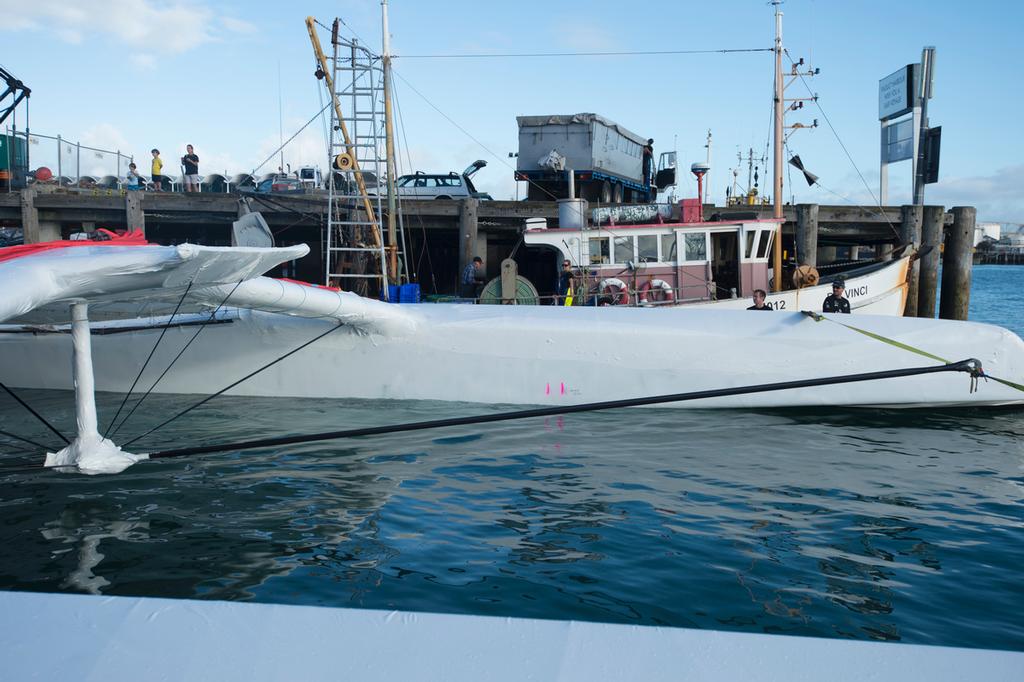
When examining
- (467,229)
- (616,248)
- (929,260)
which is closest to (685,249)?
(616,248)

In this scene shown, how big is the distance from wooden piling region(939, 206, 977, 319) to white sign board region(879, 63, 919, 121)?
37.2 ft

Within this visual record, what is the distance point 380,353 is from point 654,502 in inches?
152

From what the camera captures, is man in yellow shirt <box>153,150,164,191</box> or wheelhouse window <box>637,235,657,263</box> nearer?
wheelhouse window <box>637,235,657,263</box>

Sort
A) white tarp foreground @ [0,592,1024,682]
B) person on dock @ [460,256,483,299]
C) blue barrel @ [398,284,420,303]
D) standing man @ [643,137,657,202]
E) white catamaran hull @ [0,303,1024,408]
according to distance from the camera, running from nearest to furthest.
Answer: white tarp foreground @ [0,592,1024,682] → white catamaran hull @ [0,303,1024,408] → blue barrel @ [398,284,420,303] → person on dock @ [460,256,483,299] → standing man @ [643,137,657,202]

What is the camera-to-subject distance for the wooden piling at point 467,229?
18781 mm

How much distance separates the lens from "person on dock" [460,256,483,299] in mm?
17438

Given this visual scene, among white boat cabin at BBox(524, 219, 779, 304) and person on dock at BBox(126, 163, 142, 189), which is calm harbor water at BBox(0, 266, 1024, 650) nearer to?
white boat cabin at BBox(524, 219, 779, 304)

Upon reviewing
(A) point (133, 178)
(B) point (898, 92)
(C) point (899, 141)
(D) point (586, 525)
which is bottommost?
(D) point (586, 525)

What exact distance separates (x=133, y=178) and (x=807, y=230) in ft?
62.3

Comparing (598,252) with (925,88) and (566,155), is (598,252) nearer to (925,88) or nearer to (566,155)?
(566,155)

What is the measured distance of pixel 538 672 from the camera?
2.29 meters

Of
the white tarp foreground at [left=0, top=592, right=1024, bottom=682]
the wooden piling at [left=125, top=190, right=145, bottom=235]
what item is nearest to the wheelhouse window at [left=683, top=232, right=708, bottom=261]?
the white tarp foreground at [left=0, top=592, right=1024, bottom=682]

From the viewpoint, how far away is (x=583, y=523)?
544 cm

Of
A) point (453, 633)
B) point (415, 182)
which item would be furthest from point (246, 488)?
point (415, 182)
